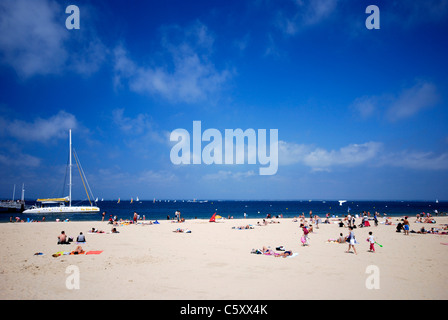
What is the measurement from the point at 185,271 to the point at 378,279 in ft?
26.9

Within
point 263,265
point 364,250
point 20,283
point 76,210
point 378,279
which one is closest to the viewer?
point 20,283

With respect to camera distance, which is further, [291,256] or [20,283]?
[291,256]

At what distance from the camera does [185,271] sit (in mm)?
11758

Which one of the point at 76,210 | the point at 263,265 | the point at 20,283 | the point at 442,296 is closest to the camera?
the point at 442,296

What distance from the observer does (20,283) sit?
32.6 ft

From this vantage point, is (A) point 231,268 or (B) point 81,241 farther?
(B) point 81,241
